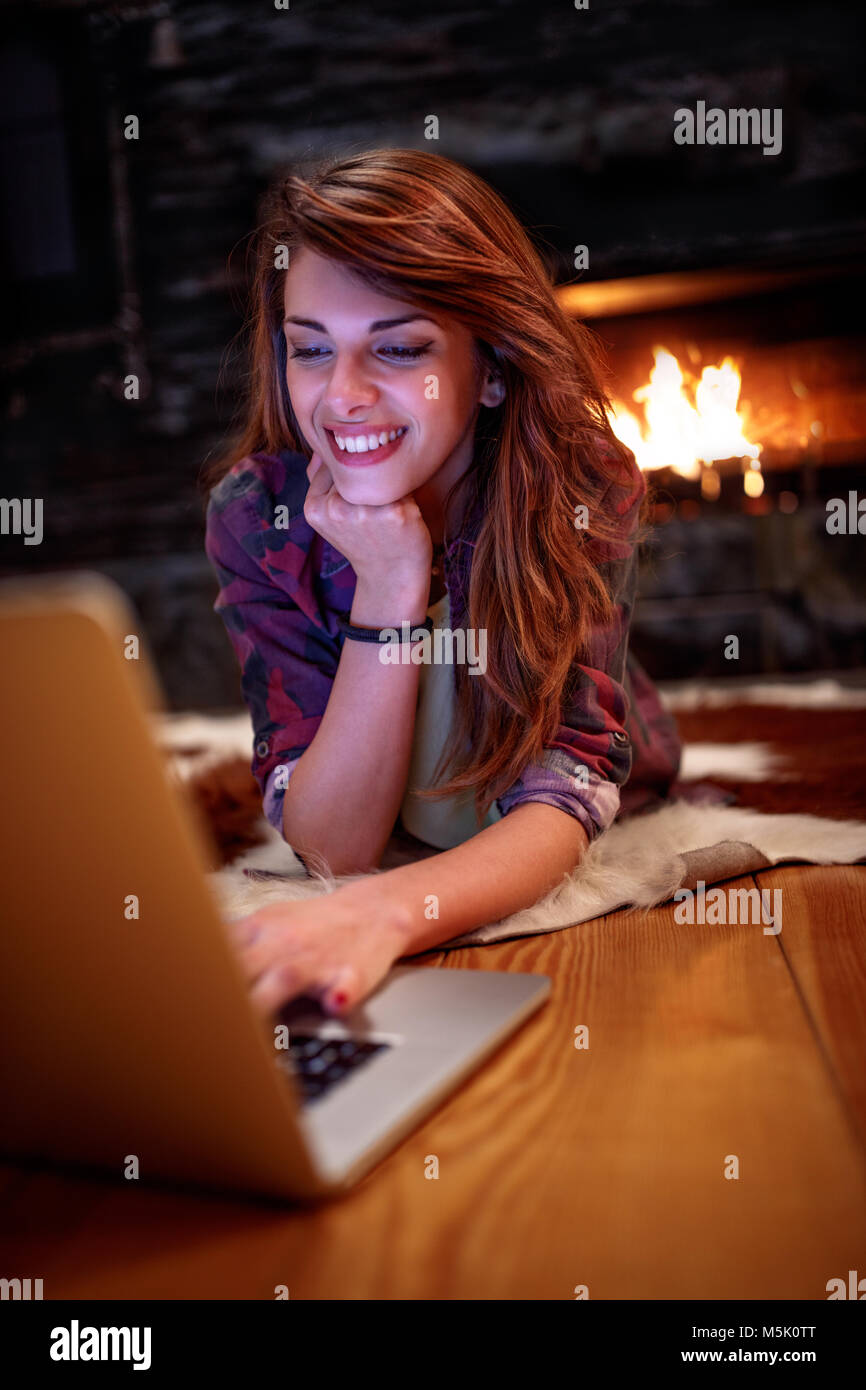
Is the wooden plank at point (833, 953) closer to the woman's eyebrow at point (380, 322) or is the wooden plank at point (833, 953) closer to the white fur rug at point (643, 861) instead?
the white fur rug at point (643, 861)

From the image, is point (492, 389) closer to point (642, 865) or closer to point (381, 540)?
point (381, 540)

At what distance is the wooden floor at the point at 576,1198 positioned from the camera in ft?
1.25

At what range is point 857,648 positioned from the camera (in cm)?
302

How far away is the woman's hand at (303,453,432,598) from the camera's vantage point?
3.36 ft

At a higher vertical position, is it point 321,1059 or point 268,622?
point 268,622

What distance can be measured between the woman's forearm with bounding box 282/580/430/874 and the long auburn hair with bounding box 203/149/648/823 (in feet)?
0.20

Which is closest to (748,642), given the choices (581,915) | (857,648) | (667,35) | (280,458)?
(857,648)

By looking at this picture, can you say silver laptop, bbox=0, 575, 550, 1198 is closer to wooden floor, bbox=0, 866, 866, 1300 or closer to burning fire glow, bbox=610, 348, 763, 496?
wooden floor, bbox=0, 866, 866, 1300

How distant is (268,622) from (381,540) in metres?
0.19

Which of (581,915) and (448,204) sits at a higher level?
(448,204)

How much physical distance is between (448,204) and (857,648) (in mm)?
2352

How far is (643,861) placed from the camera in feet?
3.07

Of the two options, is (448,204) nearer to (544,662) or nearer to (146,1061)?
(544,662)

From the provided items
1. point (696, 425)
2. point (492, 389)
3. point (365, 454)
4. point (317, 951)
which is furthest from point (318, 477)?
point (696, 425)
